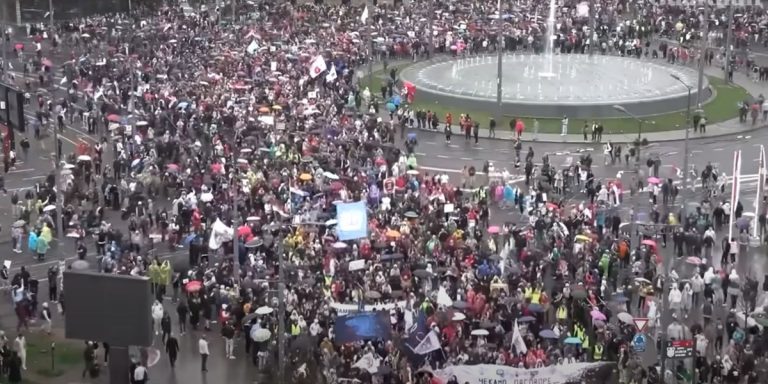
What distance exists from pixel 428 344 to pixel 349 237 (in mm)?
7915

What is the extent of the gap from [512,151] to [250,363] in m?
26.6

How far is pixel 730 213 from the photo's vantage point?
4334 cm

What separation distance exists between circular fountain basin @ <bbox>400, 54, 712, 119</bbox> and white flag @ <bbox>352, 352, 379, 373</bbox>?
34.6 m

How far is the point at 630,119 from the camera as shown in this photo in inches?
2486

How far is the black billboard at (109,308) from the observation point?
86.6 feet

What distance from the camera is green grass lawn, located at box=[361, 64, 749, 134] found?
61.1m

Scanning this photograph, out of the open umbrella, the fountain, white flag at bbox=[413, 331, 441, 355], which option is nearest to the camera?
white flag at bbox=[413, 331, 441, 355]

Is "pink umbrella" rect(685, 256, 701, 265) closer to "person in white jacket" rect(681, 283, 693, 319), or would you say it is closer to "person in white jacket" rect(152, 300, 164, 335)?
"person in white jacket" rect(681, 283, 693, 319)

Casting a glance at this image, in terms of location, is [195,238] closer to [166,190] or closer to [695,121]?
[166,190]

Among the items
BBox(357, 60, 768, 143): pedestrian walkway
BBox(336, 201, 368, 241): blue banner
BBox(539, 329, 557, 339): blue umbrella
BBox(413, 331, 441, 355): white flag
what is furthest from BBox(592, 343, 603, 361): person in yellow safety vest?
BBox(357, 60, 768, 143): pedestrian walkway

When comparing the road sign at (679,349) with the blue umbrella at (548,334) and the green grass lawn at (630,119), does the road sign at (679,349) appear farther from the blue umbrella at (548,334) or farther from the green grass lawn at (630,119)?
the green grass lawn at (630,119)

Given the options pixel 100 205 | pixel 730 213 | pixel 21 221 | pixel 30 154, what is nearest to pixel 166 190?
pixel 100 205

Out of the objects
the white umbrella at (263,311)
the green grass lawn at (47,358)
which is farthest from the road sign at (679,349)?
the green grass lawn at (47,358)

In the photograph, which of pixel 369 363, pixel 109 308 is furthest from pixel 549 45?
pixel 109 308
